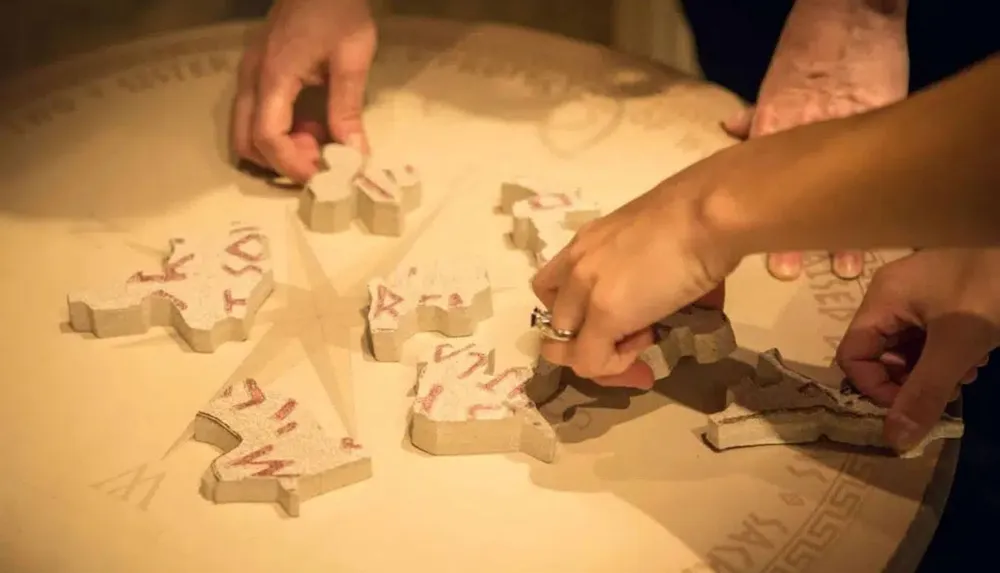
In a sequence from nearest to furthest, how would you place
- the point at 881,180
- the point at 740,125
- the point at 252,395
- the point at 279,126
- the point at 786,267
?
1. the point at 881,180
2. the point at 252,395
3. the point at 786,267
4. the point at 279,126
5. the point at 740,125

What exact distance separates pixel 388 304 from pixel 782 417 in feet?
1.28

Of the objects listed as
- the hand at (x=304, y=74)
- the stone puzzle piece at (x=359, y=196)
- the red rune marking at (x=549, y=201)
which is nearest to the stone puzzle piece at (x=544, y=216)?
the red rune marking at (x=549, y=201)

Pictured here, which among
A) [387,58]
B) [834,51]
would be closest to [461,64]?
[387,58]

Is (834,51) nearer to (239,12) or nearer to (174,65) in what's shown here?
(174,65)

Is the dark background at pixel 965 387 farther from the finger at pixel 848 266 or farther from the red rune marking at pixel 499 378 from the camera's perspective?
the red rune marking at pixel 499 378

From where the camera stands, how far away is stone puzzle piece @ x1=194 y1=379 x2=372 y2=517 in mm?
922

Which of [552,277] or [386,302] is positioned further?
[386,302]

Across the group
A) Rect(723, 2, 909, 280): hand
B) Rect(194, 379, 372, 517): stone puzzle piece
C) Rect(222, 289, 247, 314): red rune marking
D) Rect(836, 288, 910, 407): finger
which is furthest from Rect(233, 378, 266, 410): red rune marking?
Rect(723, 2, 909, 280): hand

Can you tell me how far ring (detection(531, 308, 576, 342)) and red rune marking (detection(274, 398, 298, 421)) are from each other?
228 millimetres

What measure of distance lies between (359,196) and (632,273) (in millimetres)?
466

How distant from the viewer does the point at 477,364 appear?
1031 mm

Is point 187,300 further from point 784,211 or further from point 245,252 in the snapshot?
point 784,211

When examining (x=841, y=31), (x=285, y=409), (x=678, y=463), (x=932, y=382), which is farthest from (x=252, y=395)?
(x=841, y=31)

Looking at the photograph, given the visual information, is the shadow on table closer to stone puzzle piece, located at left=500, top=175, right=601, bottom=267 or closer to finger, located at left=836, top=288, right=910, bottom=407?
finger, located at left=836, top=288, right=910, bottom=407
